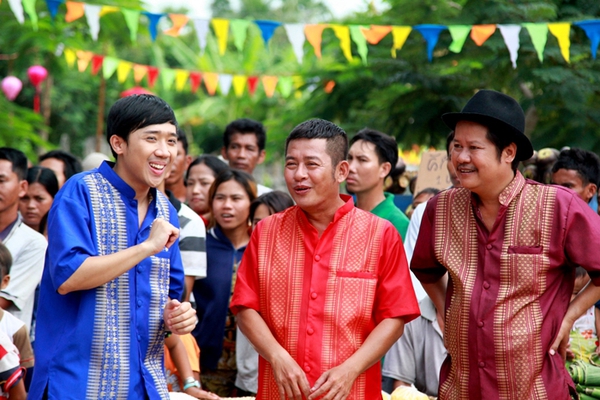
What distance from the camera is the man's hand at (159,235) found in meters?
2.72

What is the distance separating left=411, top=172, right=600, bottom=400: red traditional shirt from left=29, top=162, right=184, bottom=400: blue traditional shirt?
126 cm

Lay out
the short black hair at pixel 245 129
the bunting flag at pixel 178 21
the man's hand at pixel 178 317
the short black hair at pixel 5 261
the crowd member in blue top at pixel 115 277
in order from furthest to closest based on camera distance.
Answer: the bunting flag at pixel 178 21 → the short black hair at pixel 245 129 → the short black hair at pixel 5 261 → the man's hand at pixel 178 317 → the crowd member in blue top at pixel 115 277

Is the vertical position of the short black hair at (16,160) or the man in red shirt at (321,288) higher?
the short black hair at (16,160)

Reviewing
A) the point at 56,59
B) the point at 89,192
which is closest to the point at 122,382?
the point at 89,192

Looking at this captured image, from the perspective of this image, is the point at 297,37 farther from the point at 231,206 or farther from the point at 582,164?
the point at 582,164

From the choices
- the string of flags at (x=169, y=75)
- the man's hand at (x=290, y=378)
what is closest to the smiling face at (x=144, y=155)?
the man's hand at (x=290, y=378)

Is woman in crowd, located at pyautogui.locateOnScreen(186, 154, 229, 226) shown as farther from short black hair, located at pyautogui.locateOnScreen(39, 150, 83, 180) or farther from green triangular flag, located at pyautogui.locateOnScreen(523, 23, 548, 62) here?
green triangular flag, located at pyautogui.locateOnScreen(523, 23, 548, 62)

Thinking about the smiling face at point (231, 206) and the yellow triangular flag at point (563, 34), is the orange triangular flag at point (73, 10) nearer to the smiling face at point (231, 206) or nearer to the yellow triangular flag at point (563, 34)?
the smiling face at point (231, 206)

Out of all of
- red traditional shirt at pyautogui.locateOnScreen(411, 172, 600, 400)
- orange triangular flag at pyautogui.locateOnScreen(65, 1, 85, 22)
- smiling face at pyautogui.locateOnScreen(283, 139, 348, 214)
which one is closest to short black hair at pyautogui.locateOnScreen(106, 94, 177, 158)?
smiling face at pyautogui.locateOnScreen(283, 139, 348, 214)

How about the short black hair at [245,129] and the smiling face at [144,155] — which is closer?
the smiling face at [144,155]

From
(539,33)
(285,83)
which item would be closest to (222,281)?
(539,33)

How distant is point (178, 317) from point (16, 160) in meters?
2.88

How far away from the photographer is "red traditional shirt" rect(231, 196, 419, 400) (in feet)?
10.2

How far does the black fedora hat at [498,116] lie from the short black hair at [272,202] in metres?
2.16
